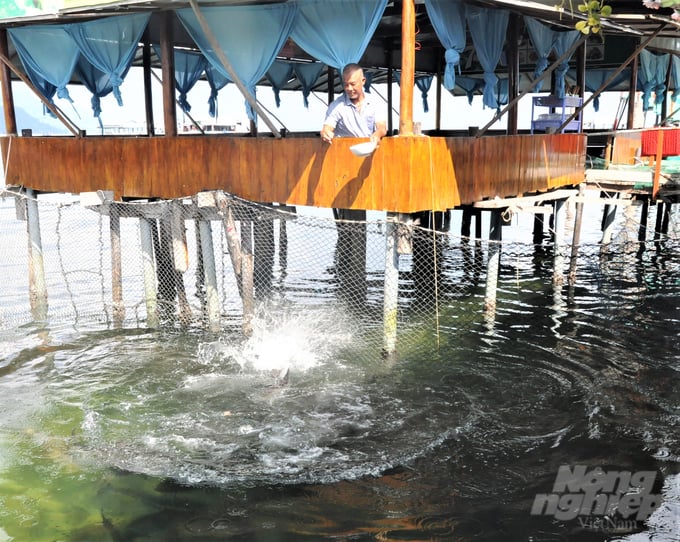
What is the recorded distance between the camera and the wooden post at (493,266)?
38.6 ft

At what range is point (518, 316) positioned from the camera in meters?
13.1

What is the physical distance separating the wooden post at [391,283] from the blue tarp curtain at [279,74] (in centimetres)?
1071

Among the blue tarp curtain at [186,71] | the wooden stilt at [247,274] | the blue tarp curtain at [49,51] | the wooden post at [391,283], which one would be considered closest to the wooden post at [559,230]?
the wooden post at [391,283]

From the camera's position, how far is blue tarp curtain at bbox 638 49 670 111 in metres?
18.4

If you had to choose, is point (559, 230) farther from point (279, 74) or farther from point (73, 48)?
point (73, 48)

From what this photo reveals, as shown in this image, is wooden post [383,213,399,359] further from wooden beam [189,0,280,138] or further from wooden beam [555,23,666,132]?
wooden beam [555,23,666,132]

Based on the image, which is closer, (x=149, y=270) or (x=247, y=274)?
(x=247, y=274)

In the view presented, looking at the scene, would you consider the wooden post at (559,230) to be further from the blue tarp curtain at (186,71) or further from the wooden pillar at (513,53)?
the blue tarp curtain at (186,71)

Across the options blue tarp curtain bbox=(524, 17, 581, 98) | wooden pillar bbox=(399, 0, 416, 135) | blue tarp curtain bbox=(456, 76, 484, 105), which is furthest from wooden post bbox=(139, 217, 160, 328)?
blue tarp curtain bbox=(456, 76, 484, 105)

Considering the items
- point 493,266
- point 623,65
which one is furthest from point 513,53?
point 493,266

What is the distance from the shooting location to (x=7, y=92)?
40.7ft

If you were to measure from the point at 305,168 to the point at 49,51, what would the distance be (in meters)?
5.40

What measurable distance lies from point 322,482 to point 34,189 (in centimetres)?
892

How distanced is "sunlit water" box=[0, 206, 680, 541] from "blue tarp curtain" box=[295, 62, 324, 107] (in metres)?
8.71
